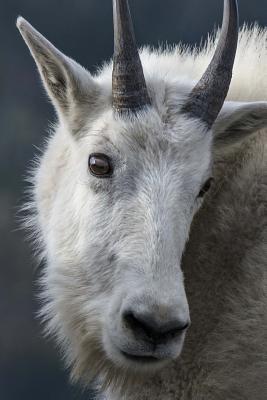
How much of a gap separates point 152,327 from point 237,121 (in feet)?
8.19

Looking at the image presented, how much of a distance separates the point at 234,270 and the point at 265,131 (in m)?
1.43

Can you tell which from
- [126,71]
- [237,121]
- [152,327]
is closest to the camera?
[152,327]

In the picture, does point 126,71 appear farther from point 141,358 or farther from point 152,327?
point 141,358

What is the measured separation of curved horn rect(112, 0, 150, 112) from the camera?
281 inches

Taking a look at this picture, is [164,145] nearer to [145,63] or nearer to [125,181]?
[125,181]

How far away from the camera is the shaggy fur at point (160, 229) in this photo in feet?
22.1

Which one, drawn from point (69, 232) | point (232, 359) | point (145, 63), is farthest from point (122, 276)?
point (145, 63)

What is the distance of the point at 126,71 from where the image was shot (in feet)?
23.6

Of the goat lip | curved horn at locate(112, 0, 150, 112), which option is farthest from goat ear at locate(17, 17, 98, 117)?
the goat lip

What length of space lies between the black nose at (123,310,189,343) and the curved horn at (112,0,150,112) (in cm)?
187

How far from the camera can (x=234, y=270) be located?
7570mm

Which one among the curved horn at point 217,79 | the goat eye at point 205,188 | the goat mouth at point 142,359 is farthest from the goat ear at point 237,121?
the goat mouth at point 142,359

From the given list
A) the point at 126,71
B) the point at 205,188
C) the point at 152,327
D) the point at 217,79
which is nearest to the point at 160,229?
the point at 152,327

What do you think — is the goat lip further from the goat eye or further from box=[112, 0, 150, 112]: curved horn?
box=[112, 0, 150, 112]: curved horn
